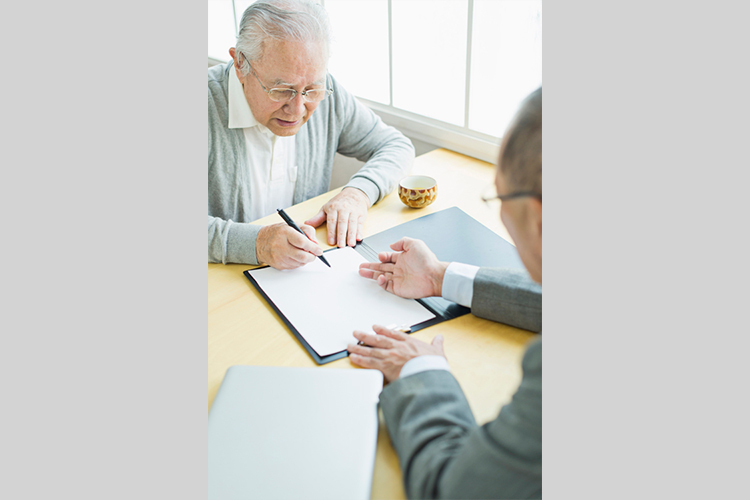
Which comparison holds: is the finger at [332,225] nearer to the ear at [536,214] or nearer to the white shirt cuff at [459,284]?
the white shirt cuff at [459,284]

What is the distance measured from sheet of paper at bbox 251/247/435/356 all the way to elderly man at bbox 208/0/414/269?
0.16ft

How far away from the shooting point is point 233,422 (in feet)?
2.52

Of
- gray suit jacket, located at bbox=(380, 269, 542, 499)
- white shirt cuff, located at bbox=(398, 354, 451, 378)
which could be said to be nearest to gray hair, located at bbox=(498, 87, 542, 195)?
gray suit jacket, located at bbox=(380, 269, 542, 499)

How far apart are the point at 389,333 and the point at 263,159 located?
874mm

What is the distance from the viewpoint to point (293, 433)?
0.74 meters

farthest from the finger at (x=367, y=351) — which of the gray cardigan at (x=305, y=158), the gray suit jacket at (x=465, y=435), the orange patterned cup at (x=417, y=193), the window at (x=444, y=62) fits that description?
the window at (x=444, y=62)

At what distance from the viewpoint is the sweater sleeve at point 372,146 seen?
1.58m

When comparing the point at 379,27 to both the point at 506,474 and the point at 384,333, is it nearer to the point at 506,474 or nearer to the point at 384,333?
the point at 384,333

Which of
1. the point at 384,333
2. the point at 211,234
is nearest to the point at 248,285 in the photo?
the point at 211,234

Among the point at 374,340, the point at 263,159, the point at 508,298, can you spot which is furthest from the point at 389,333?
the point at 263,159

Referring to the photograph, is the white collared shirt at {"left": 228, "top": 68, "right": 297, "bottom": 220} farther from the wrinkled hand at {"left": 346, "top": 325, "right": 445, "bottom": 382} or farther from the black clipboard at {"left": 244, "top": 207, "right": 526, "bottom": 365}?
the wrinkled hand at {"left": 346, "top": 325, "right": 445, "bottom": 382}

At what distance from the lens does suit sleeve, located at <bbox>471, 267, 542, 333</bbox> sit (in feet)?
3.16

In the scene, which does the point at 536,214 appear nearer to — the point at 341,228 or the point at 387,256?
the point at 387,256

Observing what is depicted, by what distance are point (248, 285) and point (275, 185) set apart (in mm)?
587
